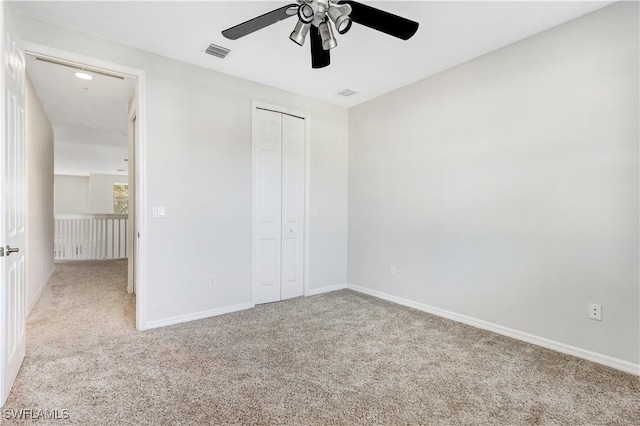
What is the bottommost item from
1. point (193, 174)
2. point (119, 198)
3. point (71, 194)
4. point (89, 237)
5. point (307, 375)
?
point (307, 375)

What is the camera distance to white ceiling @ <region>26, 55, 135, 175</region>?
140 inches

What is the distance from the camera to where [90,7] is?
7.87 ft

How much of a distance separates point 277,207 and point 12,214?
2425 mm

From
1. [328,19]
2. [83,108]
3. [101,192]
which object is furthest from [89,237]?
[328,19]

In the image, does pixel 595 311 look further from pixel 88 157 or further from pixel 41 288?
pixel 88 157

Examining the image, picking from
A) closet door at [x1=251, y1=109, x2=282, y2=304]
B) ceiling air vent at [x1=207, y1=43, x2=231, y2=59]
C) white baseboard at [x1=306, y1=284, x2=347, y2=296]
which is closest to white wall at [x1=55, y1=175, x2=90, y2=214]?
closet door at [x1=251, y1=109, x2=282, y2=304]

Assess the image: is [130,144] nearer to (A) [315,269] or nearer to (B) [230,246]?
(B) [230,246]

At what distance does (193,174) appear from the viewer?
11.0 feet

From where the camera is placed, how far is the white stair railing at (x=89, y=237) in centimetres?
686

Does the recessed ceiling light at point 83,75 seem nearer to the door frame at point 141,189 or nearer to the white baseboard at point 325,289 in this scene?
the door frame at point 141,189

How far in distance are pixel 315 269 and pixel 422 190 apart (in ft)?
5.64

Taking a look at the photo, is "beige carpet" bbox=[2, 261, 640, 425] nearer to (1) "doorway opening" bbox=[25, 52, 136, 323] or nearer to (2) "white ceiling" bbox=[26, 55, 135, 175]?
(1) "doorway opening" bbox=[25, 52, 136, 323]

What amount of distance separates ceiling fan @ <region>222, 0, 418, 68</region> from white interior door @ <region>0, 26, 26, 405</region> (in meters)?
1.40

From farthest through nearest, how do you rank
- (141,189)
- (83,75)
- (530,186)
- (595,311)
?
(83,75) < (141,189) < (530,186) < (595,311)
